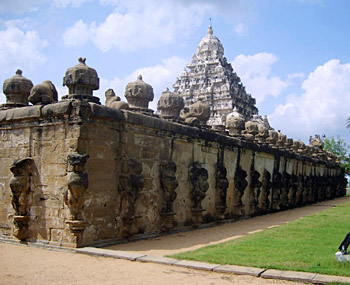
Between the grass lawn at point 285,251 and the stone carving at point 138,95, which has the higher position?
the stone carving at point 138,95

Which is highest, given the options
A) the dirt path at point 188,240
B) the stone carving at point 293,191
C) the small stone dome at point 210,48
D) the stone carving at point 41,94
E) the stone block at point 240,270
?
the small stone dome at point 210,48

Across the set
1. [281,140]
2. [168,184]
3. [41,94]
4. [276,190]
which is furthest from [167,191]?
[281,140]

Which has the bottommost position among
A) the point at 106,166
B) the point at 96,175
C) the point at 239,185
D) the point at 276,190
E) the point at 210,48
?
the point at 276,190

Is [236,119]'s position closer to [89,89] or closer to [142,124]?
[142,124]

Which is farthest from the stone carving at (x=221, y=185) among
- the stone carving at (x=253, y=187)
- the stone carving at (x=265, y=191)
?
the stone carving at (x=265, y=191)

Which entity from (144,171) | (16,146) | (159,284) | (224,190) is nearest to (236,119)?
(224,190)

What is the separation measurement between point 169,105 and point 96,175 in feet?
12.1

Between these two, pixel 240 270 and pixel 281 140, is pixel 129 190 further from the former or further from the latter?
pixel 281 140

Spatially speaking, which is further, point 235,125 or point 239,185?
point 235,125

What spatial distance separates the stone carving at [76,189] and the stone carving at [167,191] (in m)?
2.87

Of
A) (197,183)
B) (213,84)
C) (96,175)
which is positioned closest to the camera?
(96,175)

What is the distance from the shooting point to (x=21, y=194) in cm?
982

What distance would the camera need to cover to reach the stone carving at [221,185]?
14305 mm

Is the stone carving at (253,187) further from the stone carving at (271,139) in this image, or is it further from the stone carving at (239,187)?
the stone carving at (271,139)
